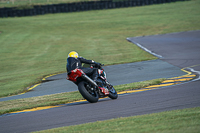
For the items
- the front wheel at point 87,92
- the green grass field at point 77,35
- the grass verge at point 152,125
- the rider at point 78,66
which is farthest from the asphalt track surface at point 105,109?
the green grass field at point 77,35

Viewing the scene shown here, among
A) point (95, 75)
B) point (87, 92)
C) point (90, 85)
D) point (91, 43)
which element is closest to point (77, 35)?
point (91, 43)

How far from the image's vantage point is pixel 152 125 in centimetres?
552

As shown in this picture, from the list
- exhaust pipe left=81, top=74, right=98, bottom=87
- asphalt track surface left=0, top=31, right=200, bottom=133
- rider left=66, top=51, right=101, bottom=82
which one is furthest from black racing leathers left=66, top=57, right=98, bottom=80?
asphalt track surface left=0, top=31, right=200, bottom=133

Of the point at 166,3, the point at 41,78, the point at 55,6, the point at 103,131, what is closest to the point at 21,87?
the point at 41,78

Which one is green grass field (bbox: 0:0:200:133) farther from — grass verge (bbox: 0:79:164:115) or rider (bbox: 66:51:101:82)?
rider (bbox: 66:51:101:82)

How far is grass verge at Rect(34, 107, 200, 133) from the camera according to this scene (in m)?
5.17

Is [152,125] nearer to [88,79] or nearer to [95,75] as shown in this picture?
[88,79]

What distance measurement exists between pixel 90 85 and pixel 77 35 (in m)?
26.0

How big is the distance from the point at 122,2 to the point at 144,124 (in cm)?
4785

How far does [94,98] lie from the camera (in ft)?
28.7

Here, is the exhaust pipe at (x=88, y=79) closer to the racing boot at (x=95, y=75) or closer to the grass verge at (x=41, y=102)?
the racing boot at (x=95, y=75)

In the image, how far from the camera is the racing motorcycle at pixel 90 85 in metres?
8.56

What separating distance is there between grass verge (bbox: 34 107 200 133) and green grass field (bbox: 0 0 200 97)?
783 centimetres

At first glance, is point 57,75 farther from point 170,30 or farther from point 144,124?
point 170,30
